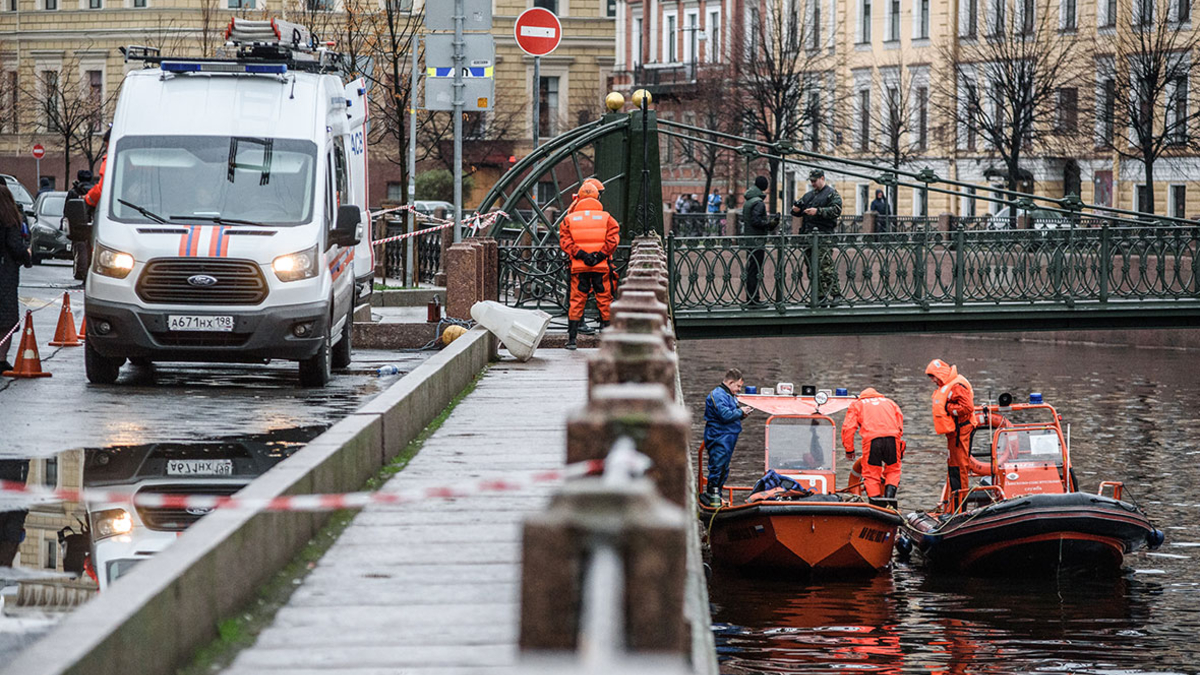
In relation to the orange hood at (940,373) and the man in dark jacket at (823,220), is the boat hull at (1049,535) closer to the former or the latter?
the orange hood at (940,373)

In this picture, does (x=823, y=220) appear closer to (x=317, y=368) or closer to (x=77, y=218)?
(x=317, y=368)

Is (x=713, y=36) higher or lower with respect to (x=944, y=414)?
higher

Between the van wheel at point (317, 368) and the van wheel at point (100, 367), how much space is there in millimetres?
1520

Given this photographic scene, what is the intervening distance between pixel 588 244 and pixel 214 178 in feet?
13.1

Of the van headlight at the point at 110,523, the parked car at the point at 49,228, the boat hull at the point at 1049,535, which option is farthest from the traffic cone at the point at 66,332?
the parked car at the point at 49,228

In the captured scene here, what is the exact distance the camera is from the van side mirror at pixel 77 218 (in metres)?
15.7

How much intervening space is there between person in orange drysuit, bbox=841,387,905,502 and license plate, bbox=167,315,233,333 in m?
7.85

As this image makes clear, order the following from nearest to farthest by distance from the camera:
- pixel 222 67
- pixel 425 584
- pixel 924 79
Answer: pixel 425 584 → pixel 222 67 → pixel 924 79

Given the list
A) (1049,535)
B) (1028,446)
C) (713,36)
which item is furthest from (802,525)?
(713,36)

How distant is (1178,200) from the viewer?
4959cm

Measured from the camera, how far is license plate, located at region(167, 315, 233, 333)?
606 inches

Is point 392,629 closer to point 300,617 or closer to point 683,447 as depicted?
point 300,617

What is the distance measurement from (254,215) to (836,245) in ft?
35.2

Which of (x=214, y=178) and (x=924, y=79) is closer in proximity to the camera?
(x=214, y=178)
